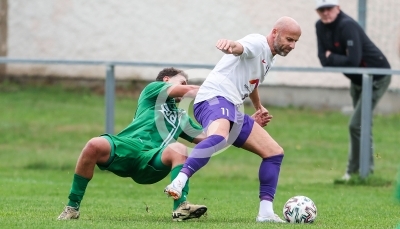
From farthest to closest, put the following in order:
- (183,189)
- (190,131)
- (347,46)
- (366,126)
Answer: (347,46) → (366,126) → (190,131) → (183,189)

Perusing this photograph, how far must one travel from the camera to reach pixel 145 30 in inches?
802

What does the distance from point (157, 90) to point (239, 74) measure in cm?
74

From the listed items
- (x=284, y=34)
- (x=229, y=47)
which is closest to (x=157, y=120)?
(x=229, y=47)

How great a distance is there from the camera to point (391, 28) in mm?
17594

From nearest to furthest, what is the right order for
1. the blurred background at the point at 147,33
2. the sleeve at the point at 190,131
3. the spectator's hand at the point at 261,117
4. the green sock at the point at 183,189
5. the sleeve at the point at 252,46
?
1. the green sock at the point at 183,189
2. the sleeve at the point at 252,46
3. the sleeve at the point at 190,131
4. the spectator's hand at the point at 261,117
5. the blurred background at the point at 147,33

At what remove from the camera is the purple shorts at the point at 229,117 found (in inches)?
303

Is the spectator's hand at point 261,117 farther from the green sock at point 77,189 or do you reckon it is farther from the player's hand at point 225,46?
the green sock at point 77,189

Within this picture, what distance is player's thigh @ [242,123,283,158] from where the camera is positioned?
7.77 meters

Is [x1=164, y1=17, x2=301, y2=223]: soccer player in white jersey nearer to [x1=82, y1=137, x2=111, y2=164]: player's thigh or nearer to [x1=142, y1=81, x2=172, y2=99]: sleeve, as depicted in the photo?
[x1=142, y1=81, x2=172, y2=99]: sleeve

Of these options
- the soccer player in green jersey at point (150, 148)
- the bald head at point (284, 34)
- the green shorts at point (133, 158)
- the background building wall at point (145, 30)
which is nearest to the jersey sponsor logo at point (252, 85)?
the bald head at point (284, 34)

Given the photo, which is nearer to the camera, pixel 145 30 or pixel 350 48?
pixel 350 48

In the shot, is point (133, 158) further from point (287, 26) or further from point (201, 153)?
point (287, 26)

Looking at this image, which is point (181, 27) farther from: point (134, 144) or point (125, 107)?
point (134, 144)

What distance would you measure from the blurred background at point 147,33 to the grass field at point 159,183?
0.58 metres
